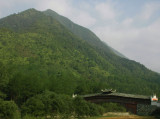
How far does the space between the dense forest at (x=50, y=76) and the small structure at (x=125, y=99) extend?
23.9 feet

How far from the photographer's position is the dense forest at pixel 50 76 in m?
21.8

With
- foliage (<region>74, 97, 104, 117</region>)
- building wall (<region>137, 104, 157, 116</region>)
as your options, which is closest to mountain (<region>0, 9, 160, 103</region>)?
foliage (<region>74, 97, 104, 117</region>)

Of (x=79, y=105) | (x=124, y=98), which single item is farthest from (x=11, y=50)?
(x=79, y=105)

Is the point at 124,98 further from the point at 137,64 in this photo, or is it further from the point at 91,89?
the point at 137,64

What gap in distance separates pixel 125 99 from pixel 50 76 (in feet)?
88.5

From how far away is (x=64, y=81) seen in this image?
50.7 m

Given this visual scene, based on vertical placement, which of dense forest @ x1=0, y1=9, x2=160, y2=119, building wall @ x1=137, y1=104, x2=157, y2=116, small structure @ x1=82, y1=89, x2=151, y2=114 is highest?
dense forest @ x1=0, y1=9, x2=160, y2=119

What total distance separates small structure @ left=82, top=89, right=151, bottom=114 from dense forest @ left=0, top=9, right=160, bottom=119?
7.29 metres

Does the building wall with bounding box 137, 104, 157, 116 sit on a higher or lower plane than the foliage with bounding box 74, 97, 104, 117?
lower

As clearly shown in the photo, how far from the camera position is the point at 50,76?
188ft

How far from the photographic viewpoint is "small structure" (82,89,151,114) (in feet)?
112

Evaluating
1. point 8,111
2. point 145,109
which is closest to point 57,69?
point 145,109

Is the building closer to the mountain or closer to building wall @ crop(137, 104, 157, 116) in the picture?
building wall @ crop(137, 104, 157, 116)

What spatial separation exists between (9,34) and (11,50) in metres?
23.6
